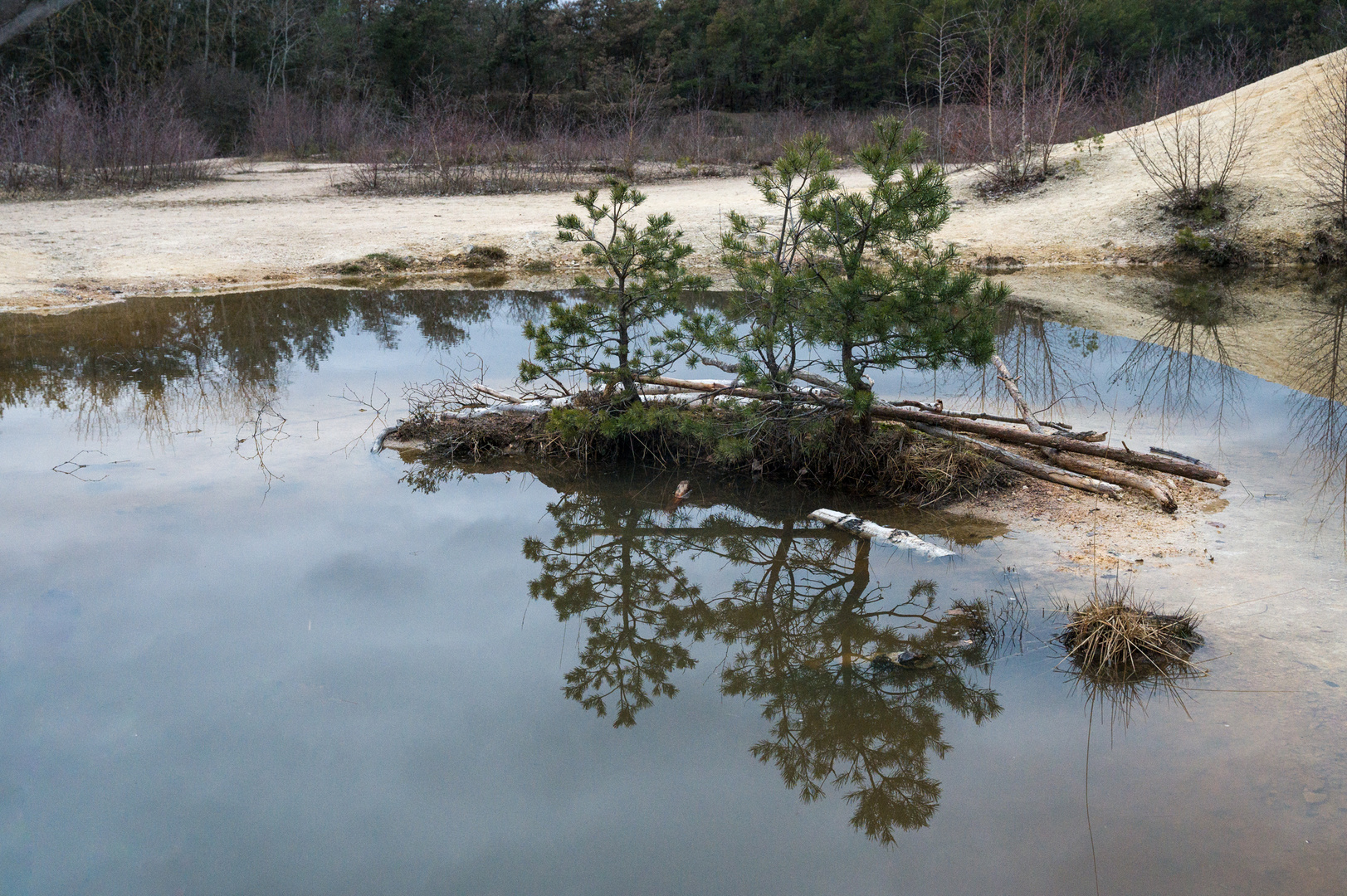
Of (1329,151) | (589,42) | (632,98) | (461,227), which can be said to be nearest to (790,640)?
(461,227)

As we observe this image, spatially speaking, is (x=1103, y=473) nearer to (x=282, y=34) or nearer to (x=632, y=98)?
(x=632, y=98)

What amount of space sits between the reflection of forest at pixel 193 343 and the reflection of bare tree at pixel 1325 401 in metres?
7.09

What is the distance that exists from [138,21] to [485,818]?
3097cm

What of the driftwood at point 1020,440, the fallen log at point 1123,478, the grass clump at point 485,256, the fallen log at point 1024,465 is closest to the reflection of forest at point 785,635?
the driftwood at point 1020,440

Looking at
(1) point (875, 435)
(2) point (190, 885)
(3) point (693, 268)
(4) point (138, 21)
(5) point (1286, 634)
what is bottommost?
(2) point (190, 885)

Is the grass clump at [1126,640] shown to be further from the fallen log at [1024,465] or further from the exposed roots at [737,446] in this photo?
the exposed roots at [737,446]

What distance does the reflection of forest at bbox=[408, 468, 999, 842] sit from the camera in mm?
3189

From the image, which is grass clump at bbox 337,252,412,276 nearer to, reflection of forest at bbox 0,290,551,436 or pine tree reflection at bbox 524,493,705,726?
reflection of forest at bbox 0,290,551,436

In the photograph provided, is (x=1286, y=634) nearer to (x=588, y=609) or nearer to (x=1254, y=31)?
(x=588, y=609)

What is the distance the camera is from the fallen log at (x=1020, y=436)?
17.4 feet

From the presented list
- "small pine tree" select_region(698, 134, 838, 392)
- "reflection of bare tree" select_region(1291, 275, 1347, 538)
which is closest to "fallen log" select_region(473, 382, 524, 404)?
"small pine tree" select_region(698, 134, 838, 392)

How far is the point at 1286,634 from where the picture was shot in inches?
144

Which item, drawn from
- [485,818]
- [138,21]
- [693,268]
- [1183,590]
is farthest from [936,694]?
[138,21]

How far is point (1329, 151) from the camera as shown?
43.6 ft
